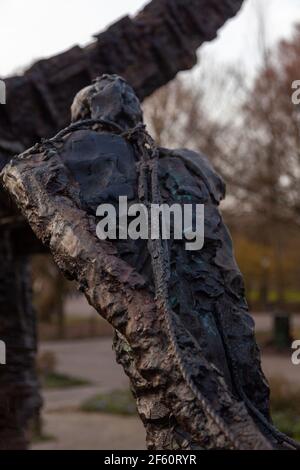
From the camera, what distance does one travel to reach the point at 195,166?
312 cm

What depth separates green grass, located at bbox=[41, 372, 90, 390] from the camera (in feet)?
46.1

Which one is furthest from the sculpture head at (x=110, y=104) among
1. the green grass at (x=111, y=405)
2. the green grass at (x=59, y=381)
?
the green grass at (x=59, y=381)

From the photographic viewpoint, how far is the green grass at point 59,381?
46.1ft

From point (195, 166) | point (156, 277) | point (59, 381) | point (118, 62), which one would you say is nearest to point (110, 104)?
point (195, 166)

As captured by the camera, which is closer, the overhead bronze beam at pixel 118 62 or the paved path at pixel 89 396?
the overhead bronze beam at pixel 118 62

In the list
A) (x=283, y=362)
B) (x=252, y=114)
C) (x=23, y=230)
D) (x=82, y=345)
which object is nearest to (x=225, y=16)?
(x=23, y=230)

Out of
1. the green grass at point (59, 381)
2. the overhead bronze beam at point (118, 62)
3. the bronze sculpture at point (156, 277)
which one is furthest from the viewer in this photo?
the green grass at point (59, 381)

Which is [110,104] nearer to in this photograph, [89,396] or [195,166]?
[195,166]

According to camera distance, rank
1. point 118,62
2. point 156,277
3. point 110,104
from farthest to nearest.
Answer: point 118,62 → point 110,104 → point 156,277

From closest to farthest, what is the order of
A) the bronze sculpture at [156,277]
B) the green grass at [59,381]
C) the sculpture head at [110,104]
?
the bronze sculpture at [156,277]
the sculpture head at [110,104]
the green grass at [59,381]

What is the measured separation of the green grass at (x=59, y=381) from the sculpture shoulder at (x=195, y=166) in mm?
11347

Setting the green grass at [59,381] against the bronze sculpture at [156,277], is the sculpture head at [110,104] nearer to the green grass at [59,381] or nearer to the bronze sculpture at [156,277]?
the bronze sculpture at [156,277]

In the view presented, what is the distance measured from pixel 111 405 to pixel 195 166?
343 inches

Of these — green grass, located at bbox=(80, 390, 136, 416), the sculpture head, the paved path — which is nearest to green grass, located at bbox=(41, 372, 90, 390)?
the paved path
